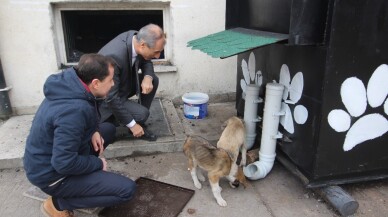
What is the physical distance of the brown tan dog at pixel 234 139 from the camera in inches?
121

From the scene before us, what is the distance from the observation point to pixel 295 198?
2885 mm

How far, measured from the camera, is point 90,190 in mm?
2275

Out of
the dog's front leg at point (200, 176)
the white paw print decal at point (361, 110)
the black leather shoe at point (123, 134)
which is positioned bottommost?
the dog's front leg at point (200, 176)

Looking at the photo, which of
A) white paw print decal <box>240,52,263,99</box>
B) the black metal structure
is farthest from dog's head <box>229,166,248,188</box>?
white paw print decal <box>240,52,263,99</box>

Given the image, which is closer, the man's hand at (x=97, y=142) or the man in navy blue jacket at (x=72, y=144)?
the man in navy blue jacket at (x=72, y=144)

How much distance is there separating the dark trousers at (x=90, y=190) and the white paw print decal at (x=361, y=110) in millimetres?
1760

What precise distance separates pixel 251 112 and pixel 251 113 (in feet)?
0.04

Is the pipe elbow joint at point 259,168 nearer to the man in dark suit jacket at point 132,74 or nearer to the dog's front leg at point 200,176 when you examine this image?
the dog's front leg at point 200,176

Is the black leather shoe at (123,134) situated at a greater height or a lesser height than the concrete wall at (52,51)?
lesser

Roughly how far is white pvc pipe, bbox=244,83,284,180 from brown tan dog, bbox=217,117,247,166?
216 millimetres

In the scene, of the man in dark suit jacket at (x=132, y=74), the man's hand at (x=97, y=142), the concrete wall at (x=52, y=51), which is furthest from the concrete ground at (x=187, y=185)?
the concrete wall at (x=52, y=51)

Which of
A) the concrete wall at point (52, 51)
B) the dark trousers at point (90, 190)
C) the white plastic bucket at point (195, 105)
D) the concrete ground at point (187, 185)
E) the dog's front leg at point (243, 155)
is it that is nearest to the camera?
the dark trousers at point (90, 190)

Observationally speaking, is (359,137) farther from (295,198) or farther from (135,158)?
(135,158)

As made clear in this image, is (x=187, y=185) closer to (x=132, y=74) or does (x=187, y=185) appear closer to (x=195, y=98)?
(x=132, y=74)
